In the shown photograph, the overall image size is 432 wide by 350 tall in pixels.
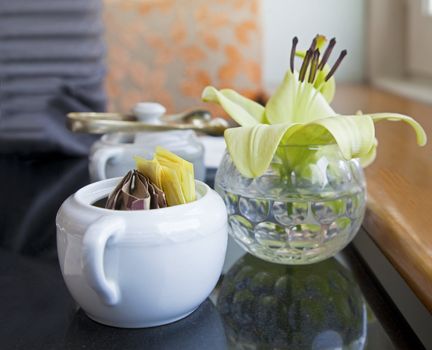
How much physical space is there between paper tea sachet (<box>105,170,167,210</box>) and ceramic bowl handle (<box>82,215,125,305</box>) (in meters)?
0.02

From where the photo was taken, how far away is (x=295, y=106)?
435 mm

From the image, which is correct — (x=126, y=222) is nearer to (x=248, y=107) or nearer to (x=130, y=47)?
(x=248, y=107)

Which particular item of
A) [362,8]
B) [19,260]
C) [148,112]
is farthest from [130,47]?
[19,260]

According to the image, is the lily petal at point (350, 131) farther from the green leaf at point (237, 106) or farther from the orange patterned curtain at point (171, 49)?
the orange patterned curtain at point (171, 49)

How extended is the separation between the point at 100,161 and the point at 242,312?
0.22 metres

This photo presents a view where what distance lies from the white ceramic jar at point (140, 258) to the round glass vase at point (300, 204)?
59 millimetres

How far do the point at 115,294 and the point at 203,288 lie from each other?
5 centimetres

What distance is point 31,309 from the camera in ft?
1.29

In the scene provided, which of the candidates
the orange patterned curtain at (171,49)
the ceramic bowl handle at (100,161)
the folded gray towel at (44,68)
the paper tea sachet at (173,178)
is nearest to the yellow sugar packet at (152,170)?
the paper tea sachet at (173,178)

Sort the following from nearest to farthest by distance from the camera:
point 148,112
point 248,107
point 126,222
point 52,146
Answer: point 126,222 → point 248,107 → point 148,112 → point 52,146

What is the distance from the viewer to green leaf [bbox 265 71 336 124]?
0.43 meters

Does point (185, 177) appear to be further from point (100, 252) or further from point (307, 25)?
point (307, 25)

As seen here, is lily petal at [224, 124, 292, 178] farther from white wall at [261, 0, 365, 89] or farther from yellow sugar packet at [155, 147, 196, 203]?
white wall at [261, 0, 365, 89]

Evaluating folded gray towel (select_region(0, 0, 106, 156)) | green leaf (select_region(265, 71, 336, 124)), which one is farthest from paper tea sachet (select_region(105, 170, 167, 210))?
folded gray towel (select_region(0, 0, 106, 156))
